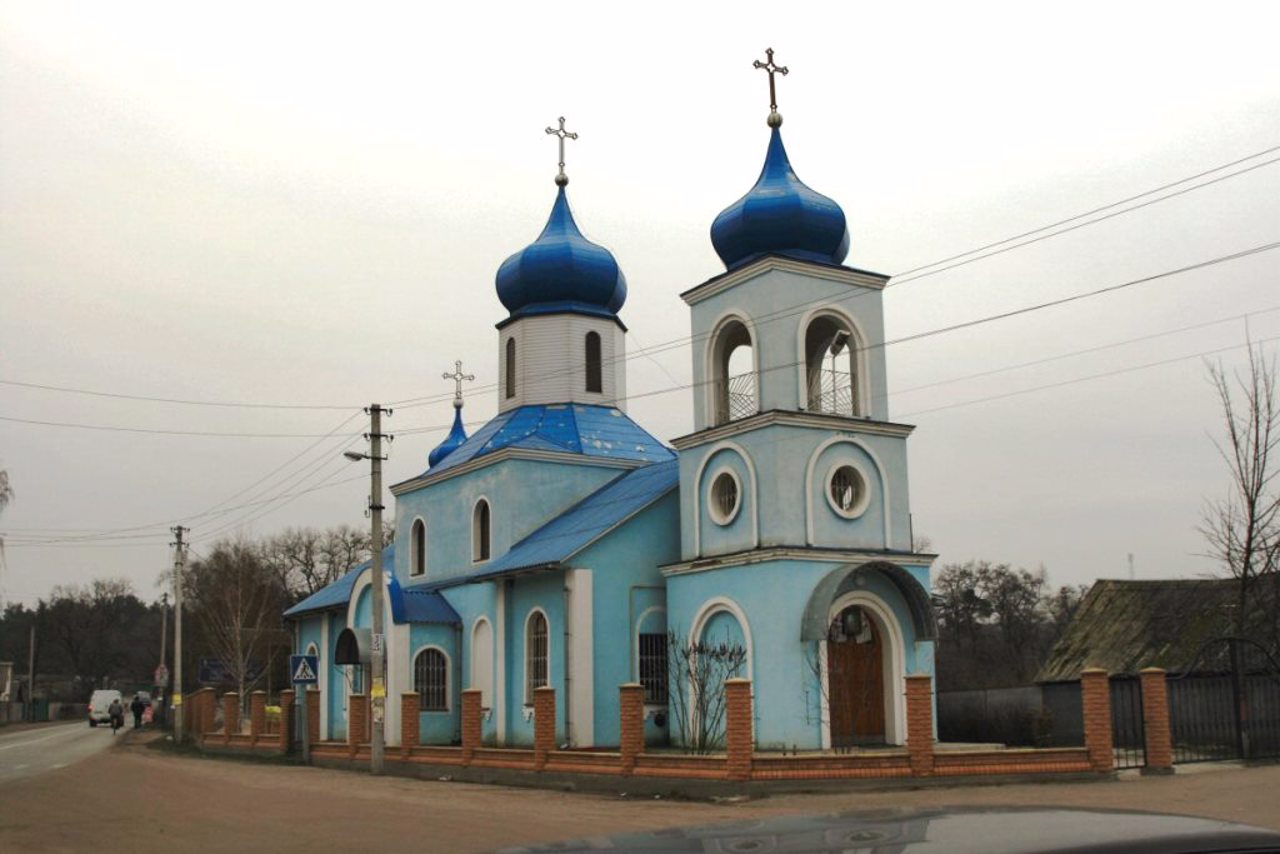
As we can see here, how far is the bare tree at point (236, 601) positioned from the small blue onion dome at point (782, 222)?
3840 cm

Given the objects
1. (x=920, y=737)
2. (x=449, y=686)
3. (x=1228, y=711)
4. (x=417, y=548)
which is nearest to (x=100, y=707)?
(x=417, y=548)

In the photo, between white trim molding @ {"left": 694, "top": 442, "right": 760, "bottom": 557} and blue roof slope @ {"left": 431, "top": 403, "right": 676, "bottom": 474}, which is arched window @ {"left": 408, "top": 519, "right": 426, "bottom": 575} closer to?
blue roof slope @ {"left": 431, "top": 403, "right": 676, "bottom": 474}

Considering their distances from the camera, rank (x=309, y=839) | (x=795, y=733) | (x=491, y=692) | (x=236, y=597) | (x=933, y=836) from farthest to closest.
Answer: (x=236, y=597) < (x=491, y=692) < (x=795, y=733) < (x=309, y=839) < (x=933, y=836)

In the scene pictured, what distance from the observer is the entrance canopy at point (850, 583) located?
20.7 metres

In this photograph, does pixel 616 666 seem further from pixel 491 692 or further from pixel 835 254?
pixel 835 254

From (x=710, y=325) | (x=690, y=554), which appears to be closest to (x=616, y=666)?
→ (x=690, y=554)

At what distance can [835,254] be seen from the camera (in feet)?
77.9

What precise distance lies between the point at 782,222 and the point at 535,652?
933 centimetres

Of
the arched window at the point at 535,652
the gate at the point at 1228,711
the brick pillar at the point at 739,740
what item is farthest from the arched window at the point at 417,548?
the gate at the point at 1228,711

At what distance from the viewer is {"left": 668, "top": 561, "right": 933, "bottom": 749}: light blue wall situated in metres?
20.7

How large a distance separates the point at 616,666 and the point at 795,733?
4.58 meters

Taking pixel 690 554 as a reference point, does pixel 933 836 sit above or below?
below

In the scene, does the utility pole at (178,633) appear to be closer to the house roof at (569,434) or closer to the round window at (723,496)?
the house roof at (569,434)

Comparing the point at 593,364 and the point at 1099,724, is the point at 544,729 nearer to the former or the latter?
the point at 1099,724
